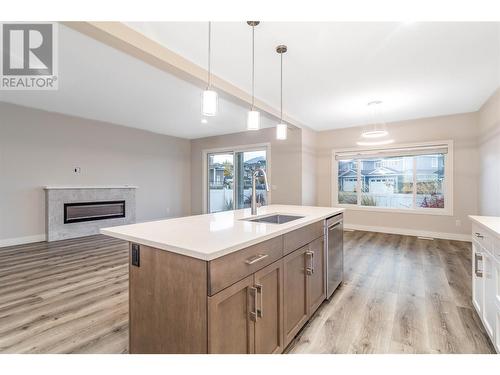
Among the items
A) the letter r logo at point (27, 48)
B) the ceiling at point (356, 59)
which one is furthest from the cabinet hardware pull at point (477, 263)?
the letter r logo at point (27, 48)

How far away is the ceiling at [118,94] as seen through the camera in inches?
104

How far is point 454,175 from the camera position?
187 inches

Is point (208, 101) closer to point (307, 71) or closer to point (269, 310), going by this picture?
point (269, 310)

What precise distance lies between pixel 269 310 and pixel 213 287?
0.53m

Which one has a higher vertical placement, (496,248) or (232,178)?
(232,178)

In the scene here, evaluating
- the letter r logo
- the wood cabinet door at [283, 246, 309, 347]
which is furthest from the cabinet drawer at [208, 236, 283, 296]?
the letter r logo

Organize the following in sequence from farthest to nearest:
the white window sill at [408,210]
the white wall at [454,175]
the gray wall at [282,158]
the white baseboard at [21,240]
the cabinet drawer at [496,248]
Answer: the gray wall at [282,158] → the white window sill at [408,210] → the white wall at [454,175] → the white baseboard at [21,240] → the cabinet drawer at [496,248]

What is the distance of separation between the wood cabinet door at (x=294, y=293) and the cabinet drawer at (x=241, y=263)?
18cm

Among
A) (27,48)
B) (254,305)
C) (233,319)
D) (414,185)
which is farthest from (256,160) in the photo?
(233,319)

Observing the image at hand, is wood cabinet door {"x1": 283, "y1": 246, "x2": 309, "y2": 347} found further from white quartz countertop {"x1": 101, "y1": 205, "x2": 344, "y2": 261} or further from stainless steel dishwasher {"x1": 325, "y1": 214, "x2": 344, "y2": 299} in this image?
stainless steel dishwasher {"x1": 325, "y1": 214, "x2": 344, "y2": 299}

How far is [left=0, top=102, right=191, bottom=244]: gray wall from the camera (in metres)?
4.31

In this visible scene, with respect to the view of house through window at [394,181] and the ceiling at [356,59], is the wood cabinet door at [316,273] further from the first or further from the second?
the view of house through window at [394,181]

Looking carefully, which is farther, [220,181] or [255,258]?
[220,181]

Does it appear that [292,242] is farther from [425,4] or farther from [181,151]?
[181,151]
